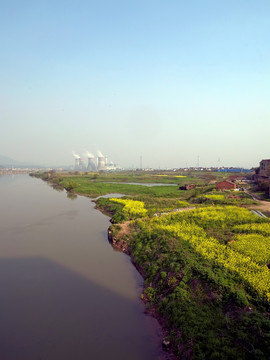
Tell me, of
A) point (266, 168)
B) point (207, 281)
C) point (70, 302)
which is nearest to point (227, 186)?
point (266, 168)

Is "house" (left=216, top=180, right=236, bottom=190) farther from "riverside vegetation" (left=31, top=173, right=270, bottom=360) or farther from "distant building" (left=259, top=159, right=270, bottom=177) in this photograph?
"riverside vegetation" (left=31, top=173, right=270, bottom=360)

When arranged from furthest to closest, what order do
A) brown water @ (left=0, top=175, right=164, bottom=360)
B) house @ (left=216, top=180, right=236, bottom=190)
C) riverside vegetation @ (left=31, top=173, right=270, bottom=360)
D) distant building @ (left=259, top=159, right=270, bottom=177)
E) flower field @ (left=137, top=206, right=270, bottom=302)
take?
distant building @ (left=259, top=159, right=270, bottom=177) → house @ (left=216, top=180, right=236, bottom=190) → flower field @ (left=137, top=206, right=270, bottom=302) → brown water @ (left=0, top=175, right=164, bottom=360) → riverside vegetation @ (left=31, top=173, right=270, bottom=360)

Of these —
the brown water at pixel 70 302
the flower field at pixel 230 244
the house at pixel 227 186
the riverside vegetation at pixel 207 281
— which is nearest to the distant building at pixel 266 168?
the house at pixel 227 186

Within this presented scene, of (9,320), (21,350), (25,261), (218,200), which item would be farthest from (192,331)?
(218,200)

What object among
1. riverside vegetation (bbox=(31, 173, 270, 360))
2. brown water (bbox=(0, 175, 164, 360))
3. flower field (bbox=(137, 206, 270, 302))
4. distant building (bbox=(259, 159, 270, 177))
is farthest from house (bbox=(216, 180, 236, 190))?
brown water (bbox=(0, 175, 164, 360))

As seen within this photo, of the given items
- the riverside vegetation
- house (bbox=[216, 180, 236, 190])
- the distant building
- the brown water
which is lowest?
the brown water

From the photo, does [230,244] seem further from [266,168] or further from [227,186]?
[266,168]

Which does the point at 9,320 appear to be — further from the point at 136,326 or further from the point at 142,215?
the point at 142,215

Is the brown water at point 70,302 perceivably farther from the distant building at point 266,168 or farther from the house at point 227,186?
the distant building at point 266,168
